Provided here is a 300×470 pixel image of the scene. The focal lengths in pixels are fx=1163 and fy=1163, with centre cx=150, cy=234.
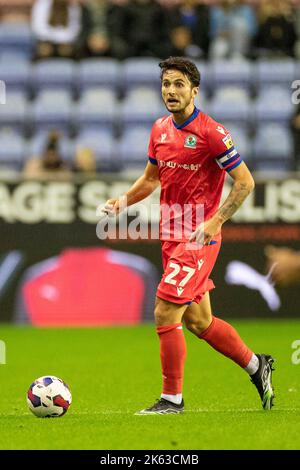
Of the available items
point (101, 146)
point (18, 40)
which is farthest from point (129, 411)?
point (18, 40)

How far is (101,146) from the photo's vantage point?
1568 centimetres

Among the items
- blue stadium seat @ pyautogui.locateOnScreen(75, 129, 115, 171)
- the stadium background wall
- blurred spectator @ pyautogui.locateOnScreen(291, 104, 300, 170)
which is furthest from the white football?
blue stadium seat @ pyautogui.locateOnScreen(75, 129, 115, 171)

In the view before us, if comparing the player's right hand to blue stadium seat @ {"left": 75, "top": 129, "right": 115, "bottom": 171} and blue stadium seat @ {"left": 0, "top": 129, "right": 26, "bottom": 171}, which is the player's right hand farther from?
blue stadium seat @ {"left": 0, "top": 129, "right": 26, "bottom": 171}

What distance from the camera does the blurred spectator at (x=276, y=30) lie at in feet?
53.5

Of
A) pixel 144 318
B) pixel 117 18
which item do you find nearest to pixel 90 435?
pixel 144 318

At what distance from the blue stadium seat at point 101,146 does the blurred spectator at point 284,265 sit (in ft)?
8.94

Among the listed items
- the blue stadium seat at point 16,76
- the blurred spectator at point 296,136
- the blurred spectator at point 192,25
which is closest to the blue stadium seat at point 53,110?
the blue stadium seat at point 16,76

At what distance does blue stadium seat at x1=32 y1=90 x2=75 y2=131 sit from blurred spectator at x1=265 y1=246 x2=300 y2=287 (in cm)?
389

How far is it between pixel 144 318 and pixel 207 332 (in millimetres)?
6529

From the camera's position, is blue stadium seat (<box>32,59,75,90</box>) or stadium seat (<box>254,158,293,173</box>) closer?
stadium seat (<box>254,158,293,173</box>)

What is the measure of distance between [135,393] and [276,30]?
8987 mm

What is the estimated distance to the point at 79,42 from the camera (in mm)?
17078

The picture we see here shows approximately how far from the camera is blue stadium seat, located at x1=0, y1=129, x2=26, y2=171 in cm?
1573

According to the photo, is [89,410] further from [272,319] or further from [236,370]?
[272,319]
